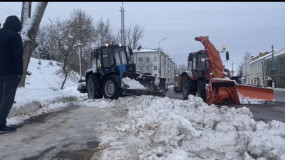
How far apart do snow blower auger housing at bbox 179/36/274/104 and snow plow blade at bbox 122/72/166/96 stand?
5.76 ft

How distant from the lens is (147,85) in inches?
529

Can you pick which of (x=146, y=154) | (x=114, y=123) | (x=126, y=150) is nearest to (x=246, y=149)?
(x=146, y=154)

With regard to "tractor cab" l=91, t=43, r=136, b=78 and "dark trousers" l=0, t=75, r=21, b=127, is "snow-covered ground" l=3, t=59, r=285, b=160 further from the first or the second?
"tractor cab" l=91, t=43, r=136, b=78

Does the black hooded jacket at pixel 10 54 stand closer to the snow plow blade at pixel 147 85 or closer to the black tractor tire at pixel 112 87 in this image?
the snow plow blade at pixel 147 85

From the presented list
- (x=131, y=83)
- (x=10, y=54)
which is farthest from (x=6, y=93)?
(x=131, y=83)

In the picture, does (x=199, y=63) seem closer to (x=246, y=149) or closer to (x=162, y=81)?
(x=162, y=81)

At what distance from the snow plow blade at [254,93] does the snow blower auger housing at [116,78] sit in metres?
Result: 3.49

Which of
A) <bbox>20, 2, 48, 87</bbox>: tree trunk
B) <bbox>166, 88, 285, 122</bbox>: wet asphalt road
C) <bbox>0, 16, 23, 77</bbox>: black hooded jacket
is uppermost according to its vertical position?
<bbox>20, 2, 48, 87</bbox>: tree trunk

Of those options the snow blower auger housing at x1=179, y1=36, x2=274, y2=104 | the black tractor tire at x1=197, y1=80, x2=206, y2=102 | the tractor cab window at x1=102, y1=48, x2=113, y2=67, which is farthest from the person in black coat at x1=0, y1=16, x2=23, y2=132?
the black tractor tire at x1=197, y1=80, x2=206, y2=102

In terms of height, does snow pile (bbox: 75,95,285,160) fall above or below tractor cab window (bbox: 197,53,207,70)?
below

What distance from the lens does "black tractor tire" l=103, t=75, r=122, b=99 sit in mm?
13391

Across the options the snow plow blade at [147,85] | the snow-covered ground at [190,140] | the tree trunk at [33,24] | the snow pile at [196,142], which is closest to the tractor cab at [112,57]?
the snow plow blade at [147,85]

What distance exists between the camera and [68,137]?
17.3 feet

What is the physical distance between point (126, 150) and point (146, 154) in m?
0.57
